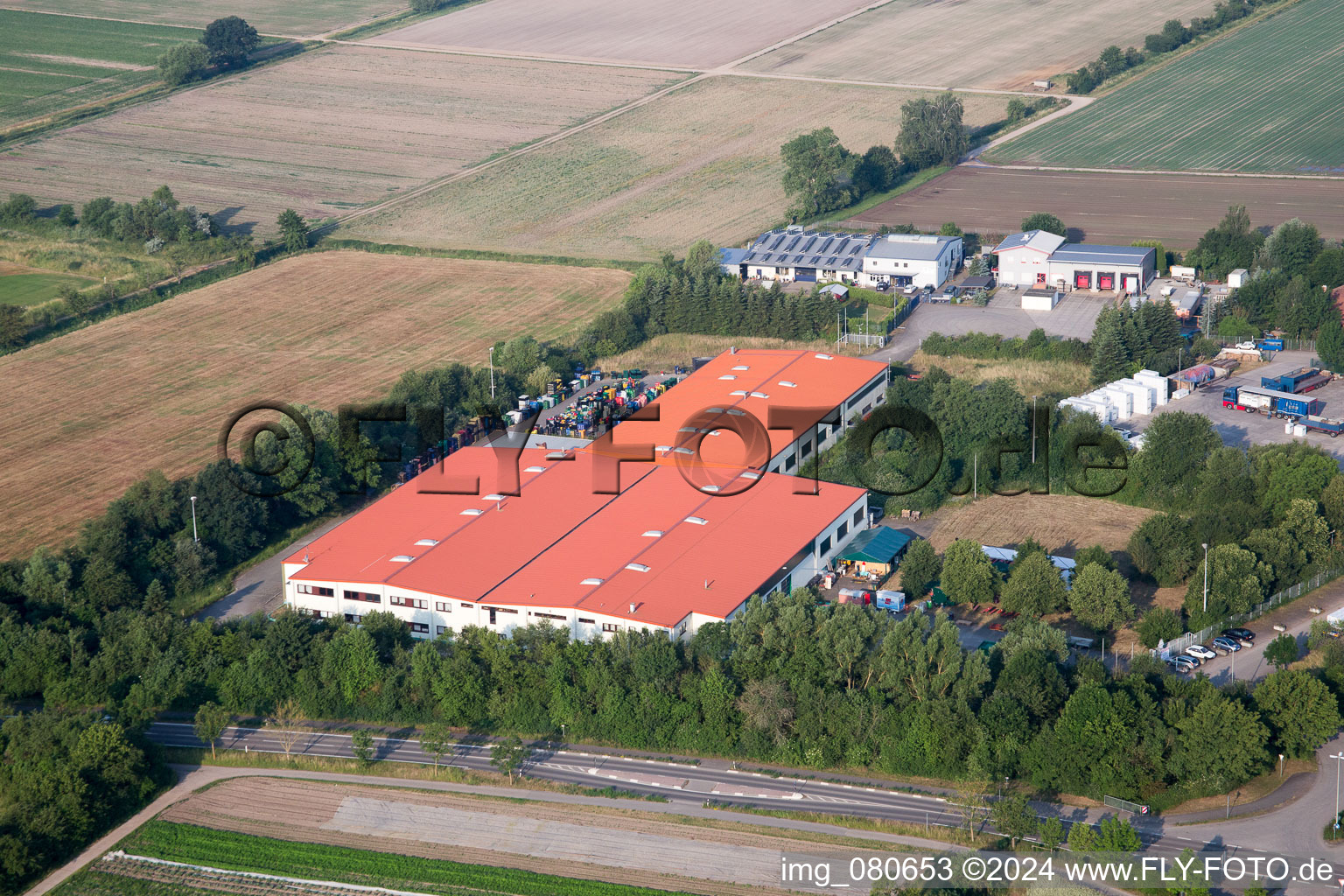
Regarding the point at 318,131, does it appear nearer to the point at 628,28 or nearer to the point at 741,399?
the point at 628,28

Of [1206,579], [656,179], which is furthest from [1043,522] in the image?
[656,179]

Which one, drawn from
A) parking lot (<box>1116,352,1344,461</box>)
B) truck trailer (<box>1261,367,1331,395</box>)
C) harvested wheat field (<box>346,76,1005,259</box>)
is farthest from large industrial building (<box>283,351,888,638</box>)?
harvested wheat field (<box>346,76,1005,259</box>)

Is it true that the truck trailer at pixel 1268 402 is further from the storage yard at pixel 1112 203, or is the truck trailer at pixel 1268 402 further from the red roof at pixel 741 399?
the storage yard at pixel 1112 203

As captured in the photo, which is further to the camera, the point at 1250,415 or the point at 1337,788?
the point at 1250,415

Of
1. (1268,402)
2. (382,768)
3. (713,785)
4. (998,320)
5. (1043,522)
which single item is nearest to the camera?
(713,785)

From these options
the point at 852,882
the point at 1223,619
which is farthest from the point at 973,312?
the point at 852,882

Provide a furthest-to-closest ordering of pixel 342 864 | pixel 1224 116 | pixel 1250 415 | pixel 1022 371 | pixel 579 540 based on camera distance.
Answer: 1. pixel 1224 116
2. pixel 1022 371
3. pixel 1250 415
4. pixel 579 540
5. pixel 342 864
